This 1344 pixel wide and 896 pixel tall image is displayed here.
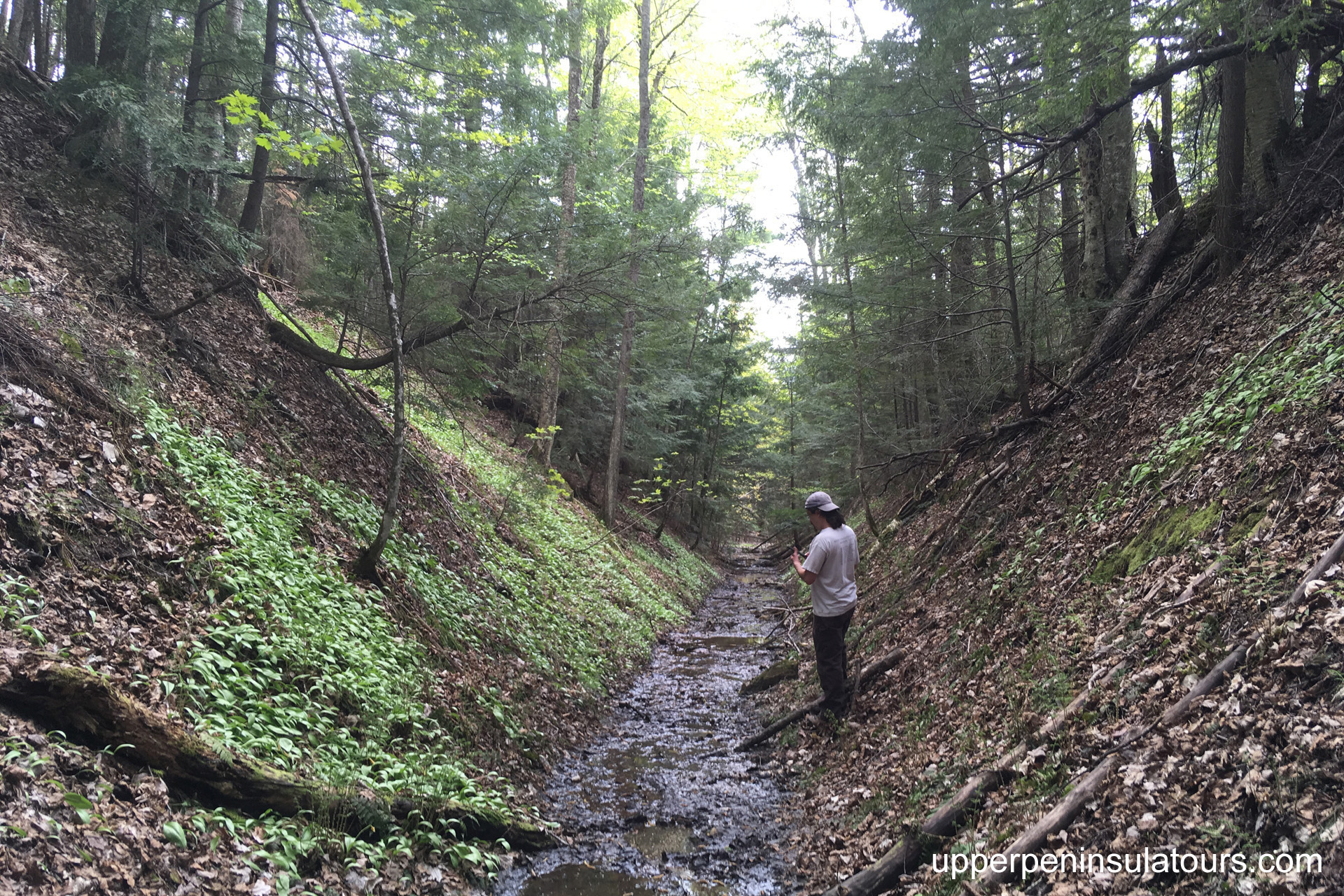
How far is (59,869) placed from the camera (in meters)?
3.03

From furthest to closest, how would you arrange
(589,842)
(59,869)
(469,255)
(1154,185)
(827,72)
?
(827,72) < (1154,185) < (469,255) < (589,842) < (59,869)

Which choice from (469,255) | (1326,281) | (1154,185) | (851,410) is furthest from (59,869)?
(851,410)

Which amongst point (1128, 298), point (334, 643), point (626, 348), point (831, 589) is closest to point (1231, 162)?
point (1128, 298)

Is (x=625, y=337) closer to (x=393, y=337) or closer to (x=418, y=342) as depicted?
(x=418, y=342)

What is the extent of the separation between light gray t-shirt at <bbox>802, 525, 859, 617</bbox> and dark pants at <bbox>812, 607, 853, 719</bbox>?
0.10 meters

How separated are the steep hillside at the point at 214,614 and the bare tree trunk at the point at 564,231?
233 centimetres

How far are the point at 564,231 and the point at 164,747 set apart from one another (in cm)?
820

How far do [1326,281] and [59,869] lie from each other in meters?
9.77

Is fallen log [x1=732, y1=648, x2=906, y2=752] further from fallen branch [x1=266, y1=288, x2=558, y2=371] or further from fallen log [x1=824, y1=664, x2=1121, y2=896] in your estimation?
fallen branch [x1=266, y1=288, x2=558, y2=371]

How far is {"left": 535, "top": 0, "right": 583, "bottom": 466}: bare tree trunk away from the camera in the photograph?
9.99 metres

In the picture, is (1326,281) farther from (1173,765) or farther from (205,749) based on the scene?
(205,749)

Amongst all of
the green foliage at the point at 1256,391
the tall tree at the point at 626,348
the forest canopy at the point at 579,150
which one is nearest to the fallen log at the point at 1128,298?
the forest canopy at the point at 579,150

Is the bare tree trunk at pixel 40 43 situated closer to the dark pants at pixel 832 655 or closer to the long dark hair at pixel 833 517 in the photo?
the long dark hair at pixel 833 517

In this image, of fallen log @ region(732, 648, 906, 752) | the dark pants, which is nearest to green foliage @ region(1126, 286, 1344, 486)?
fallen log @ region(732, 648, 906, 752)
